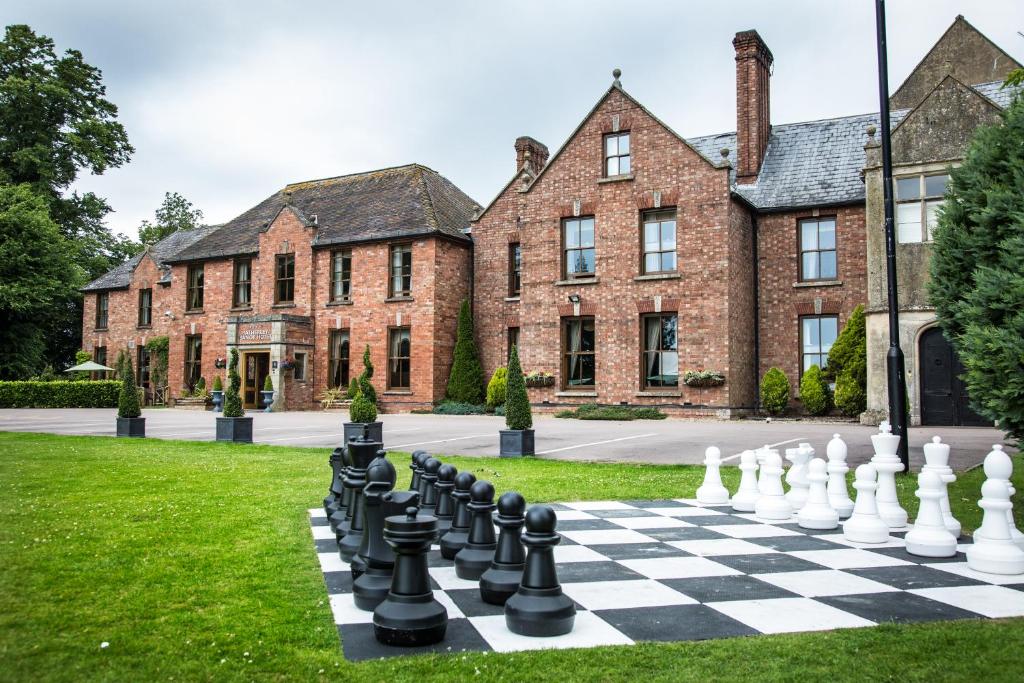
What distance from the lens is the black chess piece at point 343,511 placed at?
178 inches

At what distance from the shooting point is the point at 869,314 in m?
18.0

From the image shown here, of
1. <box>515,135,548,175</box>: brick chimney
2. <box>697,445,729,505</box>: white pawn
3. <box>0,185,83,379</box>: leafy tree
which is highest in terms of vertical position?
<box>515,135,548,175</box>: brick chimney

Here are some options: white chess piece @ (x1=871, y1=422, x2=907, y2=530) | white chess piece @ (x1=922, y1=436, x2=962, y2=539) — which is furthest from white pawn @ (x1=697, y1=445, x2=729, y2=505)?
white chess piece @ (x1=922, y1=436, x2=962, y2=539)

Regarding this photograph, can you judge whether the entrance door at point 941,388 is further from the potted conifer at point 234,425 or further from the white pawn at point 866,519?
the potted conifer at point 234,425

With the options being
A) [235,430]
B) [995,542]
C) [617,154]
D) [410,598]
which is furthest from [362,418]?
[617,154]

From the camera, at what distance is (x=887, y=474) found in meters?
5.31

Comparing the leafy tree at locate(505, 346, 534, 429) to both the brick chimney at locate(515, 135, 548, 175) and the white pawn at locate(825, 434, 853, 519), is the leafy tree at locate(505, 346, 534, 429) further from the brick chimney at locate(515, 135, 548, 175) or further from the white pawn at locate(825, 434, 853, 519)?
the brick chimney at locate(515, 135, 548, 175)

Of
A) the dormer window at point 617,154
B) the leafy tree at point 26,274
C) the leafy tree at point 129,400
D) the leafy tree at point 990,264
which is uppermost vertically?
the dormer window at point 617,154

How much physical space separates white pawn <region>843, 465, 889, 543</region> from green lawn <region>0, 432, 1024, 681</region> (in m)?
1.40

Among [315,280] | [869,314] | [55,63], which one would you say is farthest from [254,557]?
[55,63]

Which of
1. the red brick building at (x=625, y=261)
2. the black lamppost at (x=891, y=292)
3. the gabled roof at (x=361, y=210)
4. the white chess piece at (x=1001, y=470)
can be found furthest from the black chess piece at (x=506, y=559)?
the gabled roof at (x=361, y=210)

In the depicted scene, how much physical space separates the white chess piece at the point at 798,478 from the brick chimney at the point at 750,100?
18693 mm

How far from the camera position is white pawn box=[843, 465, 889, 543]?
488 cm

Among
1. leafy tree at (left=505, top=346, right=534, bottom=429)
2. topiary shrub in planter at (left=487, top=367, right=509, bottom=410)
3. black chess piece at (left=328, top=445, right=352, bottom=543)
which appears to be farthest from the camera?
topiary shrub in planter at (left=487, top=367, right=509, bottom=410)
